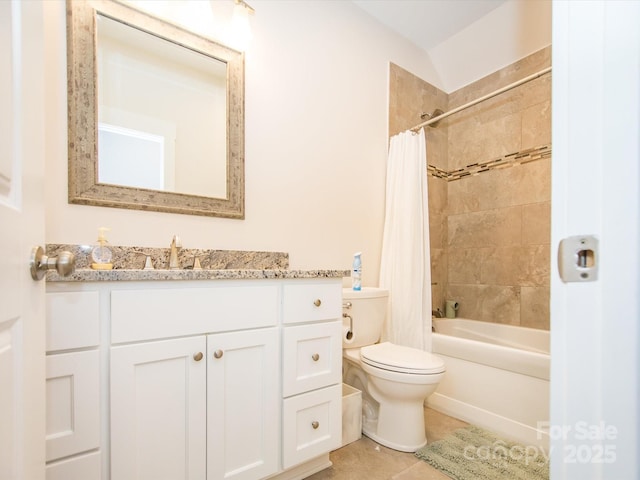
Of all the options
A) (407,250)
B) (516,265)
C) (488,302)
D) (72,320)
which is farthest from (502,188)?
(72,320)

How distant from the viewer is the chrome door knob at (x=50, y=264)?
22.9 inches

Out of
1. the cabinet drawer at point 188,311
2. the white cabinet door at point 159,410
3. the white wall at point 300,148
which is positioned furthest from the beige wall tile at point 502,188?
the white cabinet door at point 159,410

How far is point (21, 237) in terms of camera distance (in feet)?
1.79

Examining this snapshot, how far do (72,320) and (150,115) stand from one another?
1.01 m

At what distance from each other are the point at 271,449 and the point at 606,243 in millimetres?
1237

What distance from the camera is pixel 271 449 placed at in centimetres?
119

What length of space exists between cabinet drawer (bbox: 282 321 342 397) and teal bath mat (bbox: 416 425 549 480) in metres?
0.64

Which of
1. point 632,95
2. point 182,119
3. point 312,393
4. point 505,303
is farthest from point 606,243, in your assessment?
point 505,303

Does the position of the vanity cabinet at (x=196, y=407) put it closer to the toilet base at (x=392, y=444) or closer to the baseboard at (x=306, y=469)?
the baseboard at (x=306, y=469)

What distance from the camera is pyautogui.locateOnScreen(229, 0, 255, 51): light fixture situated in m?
1.61

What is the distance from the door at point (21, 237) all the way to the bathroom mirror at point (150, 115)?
0.75 metres

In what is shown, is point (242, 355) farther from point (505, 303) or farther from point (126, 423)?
point (505, 303)

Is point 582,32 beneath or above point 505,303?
above

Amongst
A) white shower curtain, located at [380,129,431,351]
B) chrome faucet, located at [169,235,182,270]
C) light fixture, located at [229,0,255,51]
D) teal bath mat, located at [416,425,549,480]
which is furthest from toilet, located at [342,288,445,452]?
light fixture, located at [229,0,255,51]
